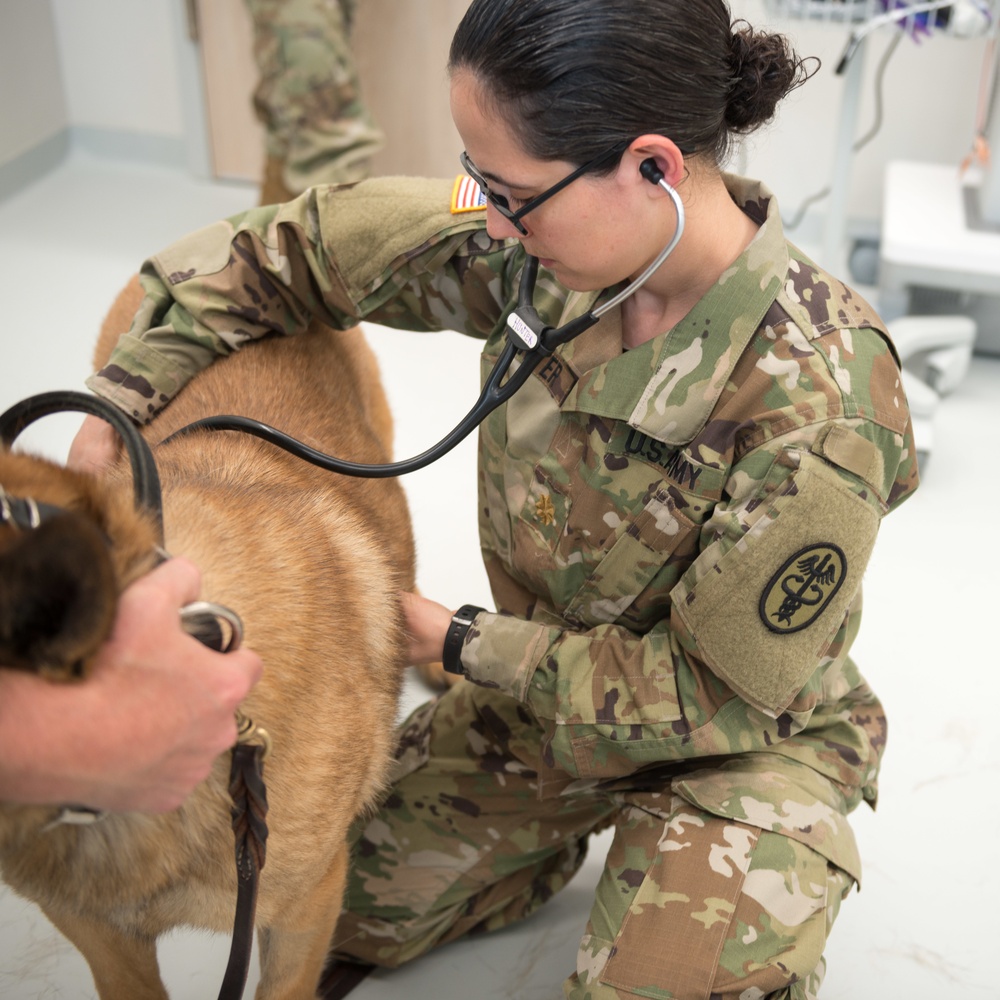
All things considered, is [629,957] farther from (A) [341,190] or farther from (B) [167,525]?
(A) [341,190]

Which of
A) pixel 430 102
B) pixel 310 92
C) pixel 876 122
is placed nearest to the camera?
pixel 310 92

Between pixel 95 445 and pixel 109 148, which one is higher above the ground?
pixel 95 445

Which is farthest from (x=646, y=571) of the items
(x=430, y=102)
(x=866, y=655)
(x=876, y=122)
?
(x=430, y=102)

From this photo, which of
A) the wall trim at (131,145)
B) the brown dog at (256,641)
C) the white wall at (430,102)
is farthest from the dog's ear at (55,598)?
the wall trim at (131,145)

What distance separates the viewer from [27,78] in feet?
11.7

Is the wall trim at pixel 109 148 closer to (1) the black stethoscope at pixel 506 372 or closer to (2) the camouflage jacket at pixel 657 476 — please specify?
(2) the camouflage jacket at pixel 657 476

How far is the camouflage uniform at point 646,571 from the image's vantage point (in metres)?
1.09

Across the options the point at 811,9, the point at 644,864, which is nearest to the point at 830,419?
the point at 644,864

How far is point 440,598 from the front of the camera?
2109 mm

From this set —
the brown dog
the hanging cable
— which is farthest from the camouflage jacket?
the hanging cable

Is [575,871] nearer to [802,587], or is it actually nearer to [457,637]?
[457,637]

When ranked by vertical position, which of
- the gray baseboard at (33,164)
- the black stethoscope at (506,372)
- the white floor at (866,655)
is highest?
the black stethoscope at (506,372)

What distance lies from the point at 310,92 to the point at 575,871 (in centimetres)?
225

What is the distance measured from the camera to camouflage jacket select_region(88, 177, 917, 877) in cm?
108
